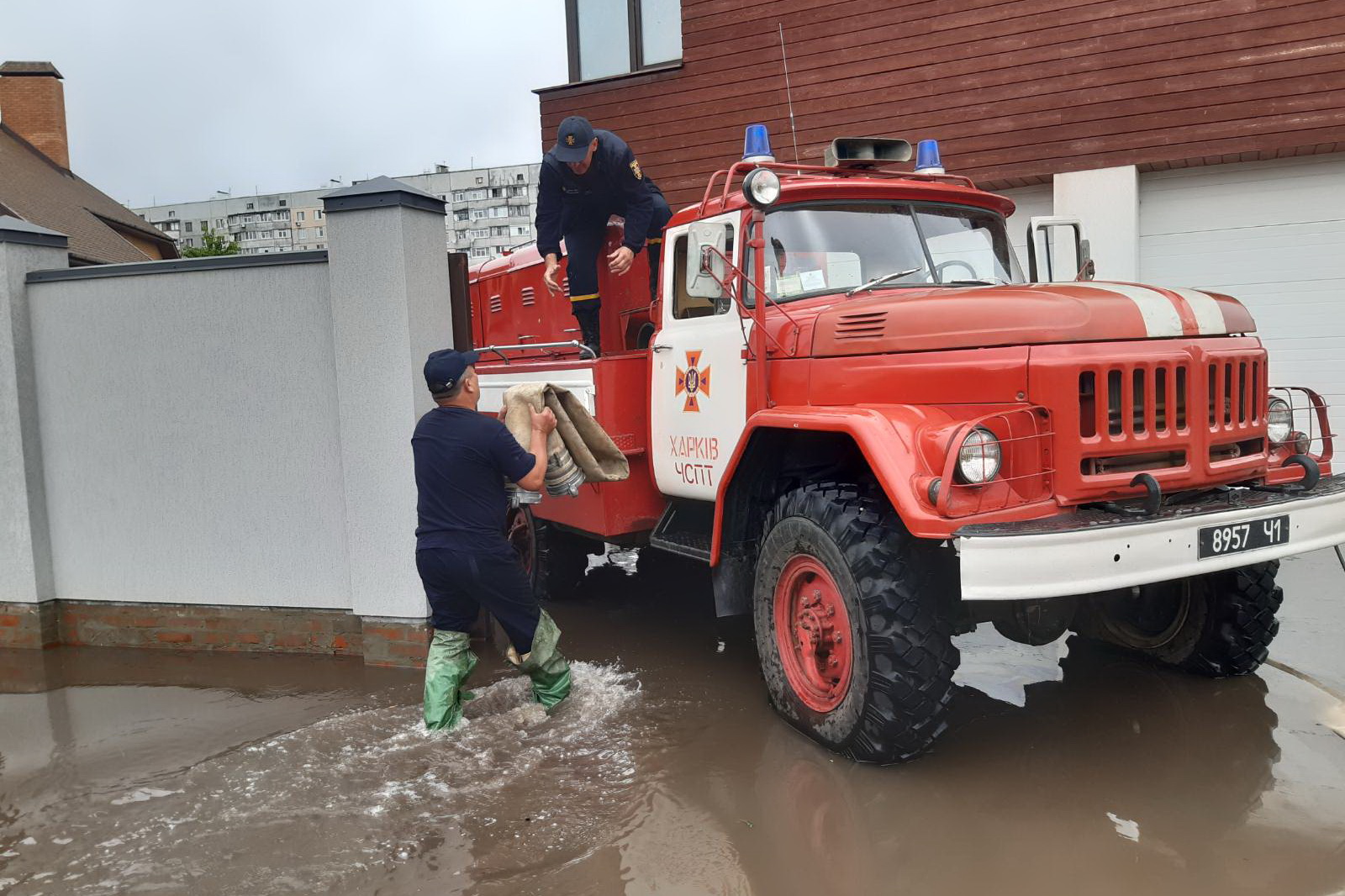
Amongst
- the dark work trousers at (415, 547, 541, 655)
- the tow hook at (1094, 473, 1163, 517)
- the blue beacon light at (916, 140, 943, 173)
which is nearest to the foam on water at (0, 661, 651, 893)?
the dark work trousers at (415, 547, 541, 655)

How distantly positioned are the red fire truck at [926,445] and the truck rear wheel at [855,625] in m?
0.01

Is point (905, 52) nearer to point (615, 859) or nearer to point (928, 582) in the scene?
point (928, 582)

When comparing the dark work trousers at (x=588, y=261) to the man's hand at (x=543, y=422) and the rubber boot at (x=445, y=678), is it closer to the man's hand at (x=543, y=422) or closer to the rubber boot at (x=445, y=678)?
the man's hand at (x=543, y=422)

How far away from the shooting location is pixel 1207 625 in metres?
4.79

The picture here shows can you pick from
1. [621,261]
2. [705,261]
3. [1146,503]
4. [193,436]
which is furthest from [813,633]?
[193,436]

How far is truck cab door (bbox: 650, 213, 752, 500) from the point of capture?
16.3ft

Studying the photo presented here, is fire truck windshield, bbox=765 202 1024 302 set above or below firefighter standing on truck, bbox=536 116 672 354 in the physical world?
below

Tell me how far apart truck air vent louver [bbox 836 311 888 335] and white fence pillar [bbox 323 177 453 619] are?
2.48 m

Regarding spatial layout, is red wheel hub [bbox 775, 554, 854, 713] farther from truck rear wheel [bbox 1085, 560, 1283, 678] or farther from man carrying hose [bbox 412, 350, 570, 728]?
truck rear wheel [bbox 1085, 560, 1283, 678]

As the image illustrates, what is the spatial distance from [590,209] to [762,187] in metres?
2.21

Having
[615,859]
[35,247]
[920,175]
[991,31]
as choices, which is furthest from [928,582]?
[991,31]

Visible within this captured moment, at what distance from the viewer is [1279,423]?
4570mm

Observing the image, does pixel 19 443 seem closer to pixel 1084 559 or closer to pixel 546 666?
pixel 546 666

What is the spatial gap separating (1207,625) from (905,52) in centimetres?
765
